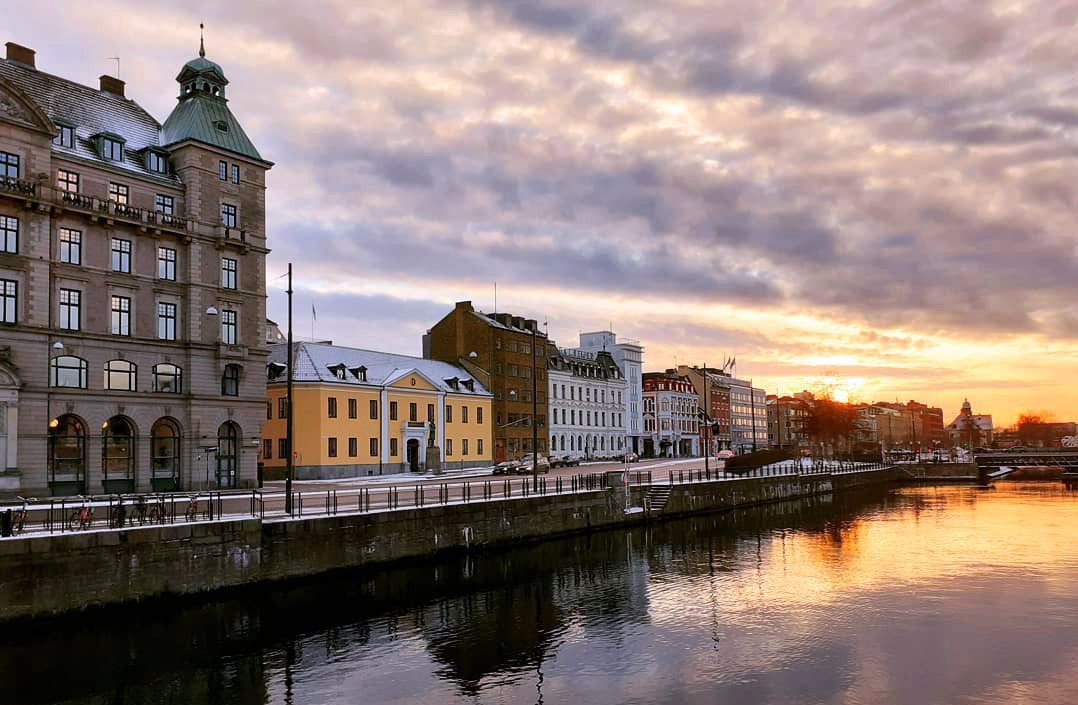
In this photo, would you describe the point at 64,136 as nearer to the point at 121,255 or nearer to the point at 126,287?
the point at 121,255

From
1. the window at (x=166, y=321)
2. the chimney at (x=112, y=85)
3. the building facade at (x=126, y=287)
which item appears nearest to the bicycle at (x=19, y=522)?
the building facade at (x=126, y=287)

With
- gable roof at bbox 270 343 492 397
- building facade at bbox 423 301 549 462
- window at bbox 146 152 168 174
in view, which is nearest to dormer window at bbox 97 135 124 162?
window at bbox 146 152 168 174

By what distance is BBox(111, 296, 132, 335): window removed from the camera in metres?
48.5

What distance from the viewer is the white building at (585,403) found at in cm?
10706

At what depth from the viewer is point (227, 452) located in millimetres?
54062

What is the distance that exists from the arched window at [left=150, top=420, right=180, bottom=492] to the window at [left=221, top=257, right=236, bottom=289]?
9.21 meters

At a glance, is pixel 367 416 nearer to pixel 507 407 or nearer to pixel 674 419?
pixel 507 407

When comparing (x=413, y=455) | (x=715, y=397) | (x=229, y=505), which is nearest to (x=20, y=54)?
(x=229, y=505)

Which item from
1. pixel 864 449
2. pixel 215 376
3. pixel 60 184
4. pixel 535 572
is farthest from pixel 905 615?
pixel 864 449

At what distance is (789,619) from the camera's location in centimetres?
2828

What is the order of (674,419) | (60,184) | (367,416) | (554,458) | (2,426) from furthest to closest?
(674,419), (554,458), (367,416), (60,184), (2,426)

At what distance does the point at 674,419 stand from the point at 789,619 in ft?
362

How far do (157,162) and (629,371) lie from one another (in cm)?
8429

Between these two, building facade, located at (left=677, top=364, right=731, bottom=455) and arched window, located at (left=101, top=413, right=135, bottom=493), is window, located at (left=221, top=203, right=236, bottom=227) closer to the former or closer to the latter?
arched window, located at (left=101, top=413, right=135, bottom=493)
